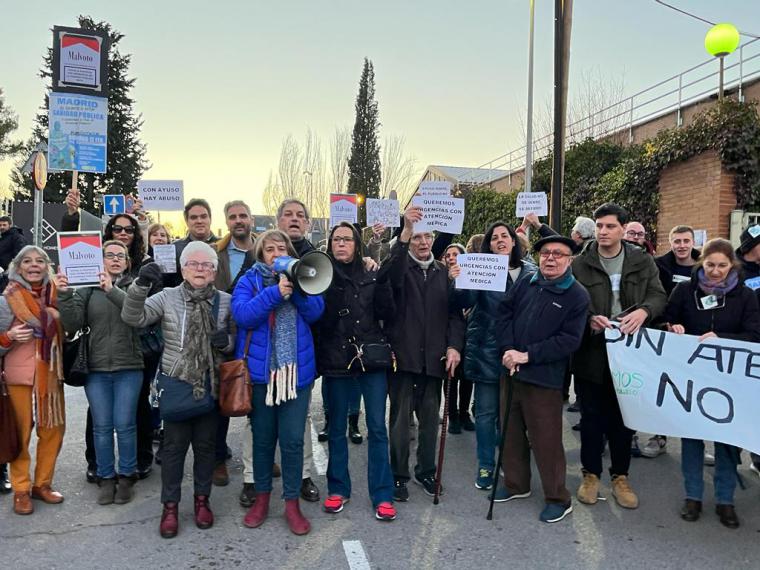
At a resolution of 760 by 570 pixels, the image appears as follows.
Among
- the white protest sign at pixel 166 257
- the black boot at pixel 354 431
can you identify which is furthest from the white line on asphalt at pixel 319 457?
the white protest sign at pixel 166 257

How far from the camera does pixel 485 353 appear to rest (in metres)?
4.60

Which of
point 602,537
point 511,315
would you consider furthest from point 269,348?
point 602,537

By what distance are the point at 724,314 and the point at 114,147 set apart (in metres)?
29.7

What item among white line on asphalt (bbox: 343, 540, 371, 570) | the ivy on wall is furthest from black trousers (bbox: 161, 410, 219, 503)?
the ivy on wall

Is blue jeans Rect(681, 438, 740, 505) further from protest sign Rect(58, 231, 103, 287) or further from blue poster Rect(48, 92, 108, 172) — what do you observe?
blue poster Rect(48, 92, 108, 172)

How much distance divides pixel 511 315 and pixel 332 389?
142 centimetres

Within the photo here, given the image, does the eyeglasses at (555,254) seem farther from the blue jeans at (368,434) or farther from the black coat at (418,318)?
the blue jeans at (368,434)

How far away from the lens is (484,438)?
4.67 metres

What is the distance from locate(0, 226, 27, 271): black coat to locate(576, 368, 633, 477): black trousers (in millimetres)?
8842

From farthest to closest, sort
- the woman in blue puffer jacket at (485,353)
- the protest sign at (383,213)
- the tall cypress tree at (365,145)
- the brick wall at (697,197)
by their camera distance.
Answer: the tall cypress tree at (365,145), the brick wall at (697,197), the protest sign at (383,213), the woman in blue puffer jacket at (485,353)

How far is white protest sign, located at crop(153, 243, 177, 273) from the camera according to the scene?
4711 millimetres

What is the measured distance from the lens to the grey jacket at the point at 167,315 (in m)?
3.86

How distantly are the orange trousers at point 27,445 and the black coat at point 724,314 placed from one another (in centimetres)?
459

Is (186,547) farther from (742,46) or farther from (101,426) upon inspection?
(742,46)
